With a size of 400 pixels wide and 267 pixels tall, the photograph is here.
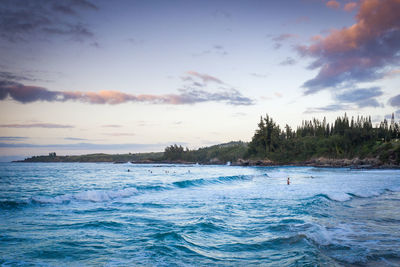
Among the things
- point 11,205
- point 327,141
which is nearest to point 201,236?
point 11,205

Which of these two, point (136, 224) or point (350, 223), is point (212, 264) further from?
point (350, 223)

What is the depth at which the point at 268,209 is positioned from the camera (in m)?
16.6

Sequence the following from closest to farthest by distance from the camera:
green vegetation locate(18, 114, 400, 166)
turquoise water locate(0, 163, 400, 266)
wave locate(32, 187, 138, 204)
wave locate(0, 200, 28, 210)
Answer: turquoise water locate(0, 163, 400, 266) → wave locate(0, 200, 28, 210) → wave locate(32, 187, 138, 204) → green vegetation locate(18, 114, 400, 166)

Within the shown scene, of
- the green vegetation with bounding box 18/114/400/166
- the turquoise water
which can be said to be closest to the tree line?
the green vegetation with bounding box 18/114/400/166

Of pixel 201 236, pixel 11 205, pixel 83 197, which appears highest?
pixel 201 236

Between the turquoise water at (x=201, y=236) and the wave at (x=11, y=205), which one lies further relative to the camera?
the wave at (x=11, y=205)

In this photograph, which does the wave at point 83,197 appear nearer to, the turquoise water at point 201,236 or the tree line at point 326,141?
the turquoise water at point 201,236

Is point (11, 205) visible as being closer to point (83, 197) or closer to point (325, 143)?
point (83, 197)

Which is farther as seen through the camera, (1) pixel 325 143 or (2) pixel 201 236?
(1) pixel 325 143

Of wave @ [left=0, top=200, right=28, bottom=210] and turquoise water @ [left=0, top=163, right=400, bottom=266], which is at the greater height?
turquoise water @ [left=0, top=163, right=400, bottom=266]

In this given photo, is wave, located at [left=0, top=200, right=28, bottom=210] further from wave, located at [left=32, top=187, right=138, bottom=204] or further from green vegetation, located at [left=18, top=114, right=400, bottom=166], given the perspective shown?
green vegetation, located at [left=18, top=114, right=400, bottom=166]

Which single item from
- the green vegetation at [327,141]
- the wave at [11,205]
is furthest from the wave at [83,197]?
the green vegetation at [327,141]

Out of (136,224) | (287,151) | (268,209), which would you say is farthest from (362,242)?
(287,151)

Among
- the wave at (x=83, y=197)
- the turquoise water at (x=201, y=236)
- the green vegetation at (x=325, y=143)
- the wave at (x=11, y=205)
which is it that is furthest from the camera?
the green vegetation at (x=325, y=143)
